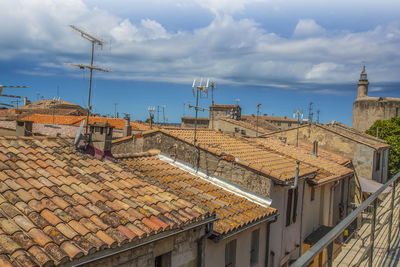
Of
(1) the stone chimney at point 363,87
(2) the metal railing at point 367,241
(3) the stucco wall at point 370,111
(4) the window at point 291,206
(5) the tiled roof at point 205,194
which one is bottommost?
(4) the window at point 291,206

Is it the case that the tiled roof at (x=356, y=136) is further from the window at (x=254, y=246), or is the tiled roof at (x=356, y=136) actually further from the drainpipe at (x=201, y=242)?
the drainpipe at (x=201, y=242)

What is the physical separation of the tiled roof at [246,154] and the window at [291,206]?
86 centimetres

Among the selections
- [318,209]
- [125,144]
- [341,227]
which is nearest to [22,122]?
[125,144]

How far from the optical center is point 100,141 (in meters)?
7.71

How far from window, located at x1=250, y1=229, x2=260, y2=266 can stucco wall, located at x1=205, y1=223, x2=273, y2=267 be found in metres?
0.11

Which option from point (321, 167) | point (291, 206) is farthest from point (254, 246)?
point (321, 167)

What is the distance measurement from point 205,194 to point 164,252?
3.22m

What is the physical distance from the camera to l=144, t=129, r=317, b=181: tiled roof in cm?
967

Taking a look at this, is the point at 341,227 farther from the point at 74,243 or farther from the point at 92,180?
the point at 92,180

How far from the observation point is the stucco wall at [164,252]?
4.77m

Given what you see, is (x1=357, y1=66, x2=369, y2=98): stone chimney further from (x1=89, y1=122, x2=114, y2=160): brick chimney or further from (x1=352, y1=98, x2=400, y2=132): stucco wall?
(x1=89, y1=122, x2=114, y2=160): brick chimney

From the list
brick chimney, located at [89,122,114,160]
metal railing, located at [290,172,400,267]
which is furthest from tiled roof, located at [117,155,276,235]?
metal railing, located at [290,172,400,267]

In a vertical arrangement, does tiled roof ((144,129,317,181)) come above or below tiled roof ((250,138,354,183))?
above

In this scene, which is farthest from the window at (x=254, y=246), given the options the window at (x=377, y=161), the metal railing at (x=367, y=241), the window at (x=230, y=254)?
the window at (x=377, y=161)
